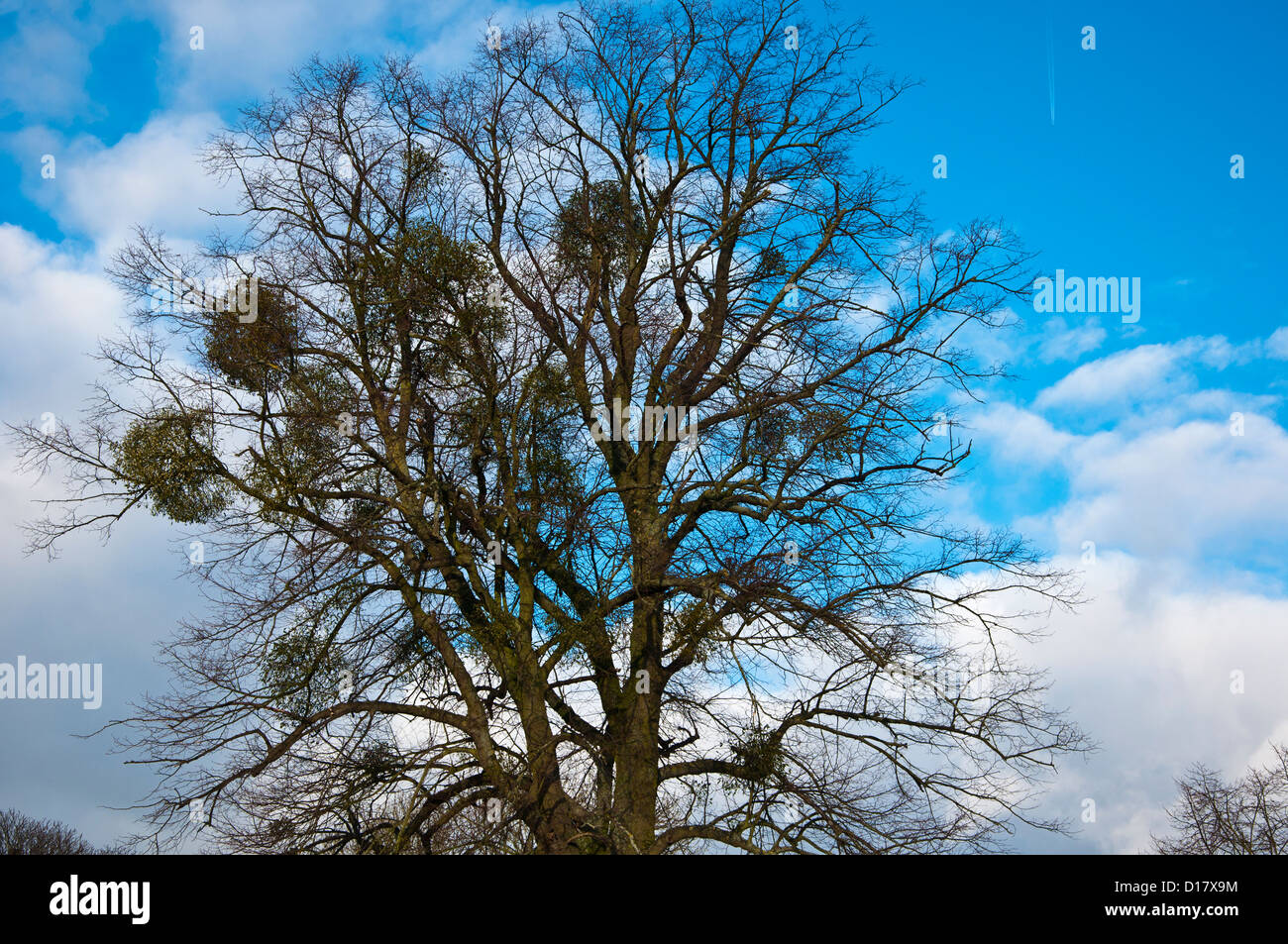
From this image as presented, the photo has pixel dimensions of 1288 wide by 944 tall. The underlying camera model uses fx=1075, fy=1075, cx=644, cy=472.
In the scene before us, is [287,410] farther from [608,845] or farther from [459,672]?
[608,845]

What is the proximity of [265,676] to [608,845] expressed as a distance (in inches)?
150

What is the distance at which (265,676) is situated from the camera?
10648 mm

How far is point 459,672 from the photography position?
35.7ft

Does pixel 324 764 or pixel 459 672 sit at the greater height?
pixel 459 672
